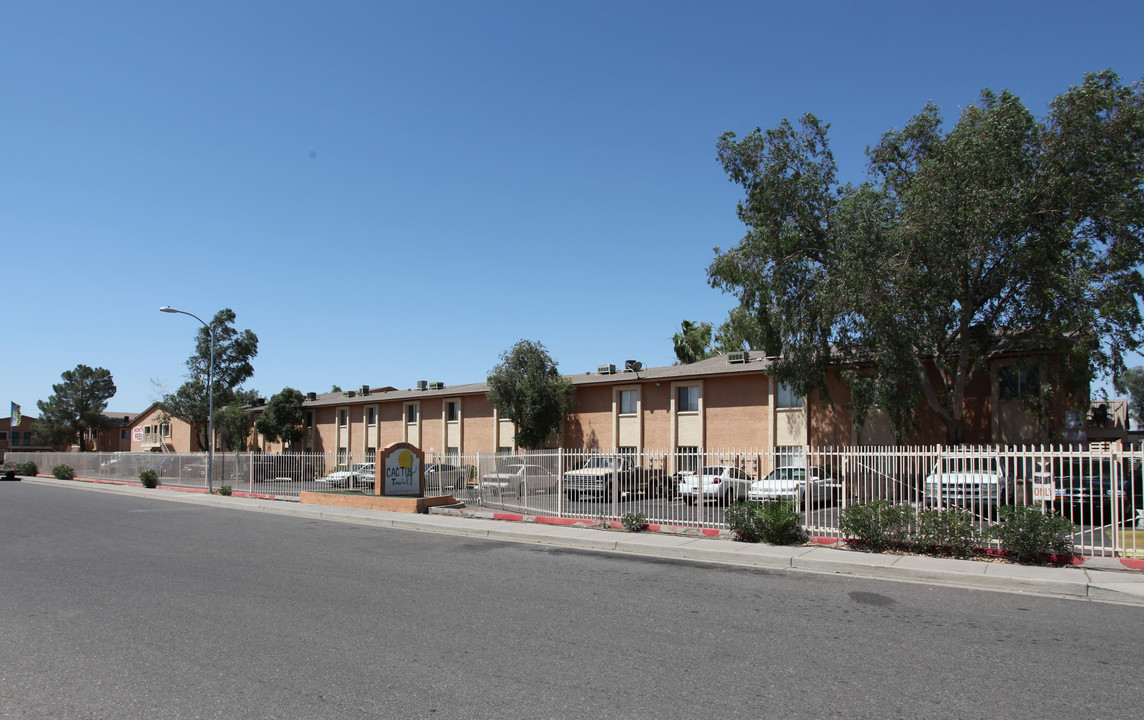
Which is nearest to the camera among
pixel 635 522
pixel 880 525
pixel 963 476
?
pixel 963 476

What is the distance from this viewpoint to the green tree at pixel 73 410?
90125 mm

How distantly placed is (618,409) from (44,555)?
26142 millimetres

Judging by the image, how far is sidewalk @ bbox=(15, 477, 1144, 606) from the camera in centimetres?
1027

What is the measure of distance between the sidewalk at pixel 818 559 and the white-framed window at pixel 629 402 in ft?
52.8

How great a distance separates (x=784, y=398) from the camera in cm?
3092

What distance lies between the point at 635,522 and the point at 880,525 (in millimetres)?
5194

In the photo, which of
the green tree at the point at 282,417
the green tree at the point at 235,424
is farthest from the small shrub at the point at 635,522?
the green tree at the point at 235,424

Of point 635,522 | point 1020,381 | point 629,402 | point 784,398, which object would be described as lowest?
point 635,522

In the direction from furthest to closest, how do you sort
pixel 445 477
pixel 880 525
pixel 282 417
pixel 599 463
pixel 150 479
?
pixel 282 417 → pixel 150 479 → pixel 445 477 → pixel 599 463 → pixel 880 525

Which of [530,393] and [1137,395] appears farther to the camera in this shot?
[1137,395]

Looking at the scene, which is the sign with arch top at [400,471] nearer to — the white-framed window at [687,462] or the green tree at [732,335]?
the white-framed window at [687,462]

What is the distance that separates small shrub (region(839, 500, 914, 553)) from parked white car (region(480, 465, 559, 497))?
7.96 meters

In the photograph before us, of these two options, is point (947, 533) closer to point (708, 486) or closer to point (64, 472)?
point (708, 486)

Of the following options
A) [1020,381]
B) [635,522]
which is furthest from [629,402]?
[635,522]
